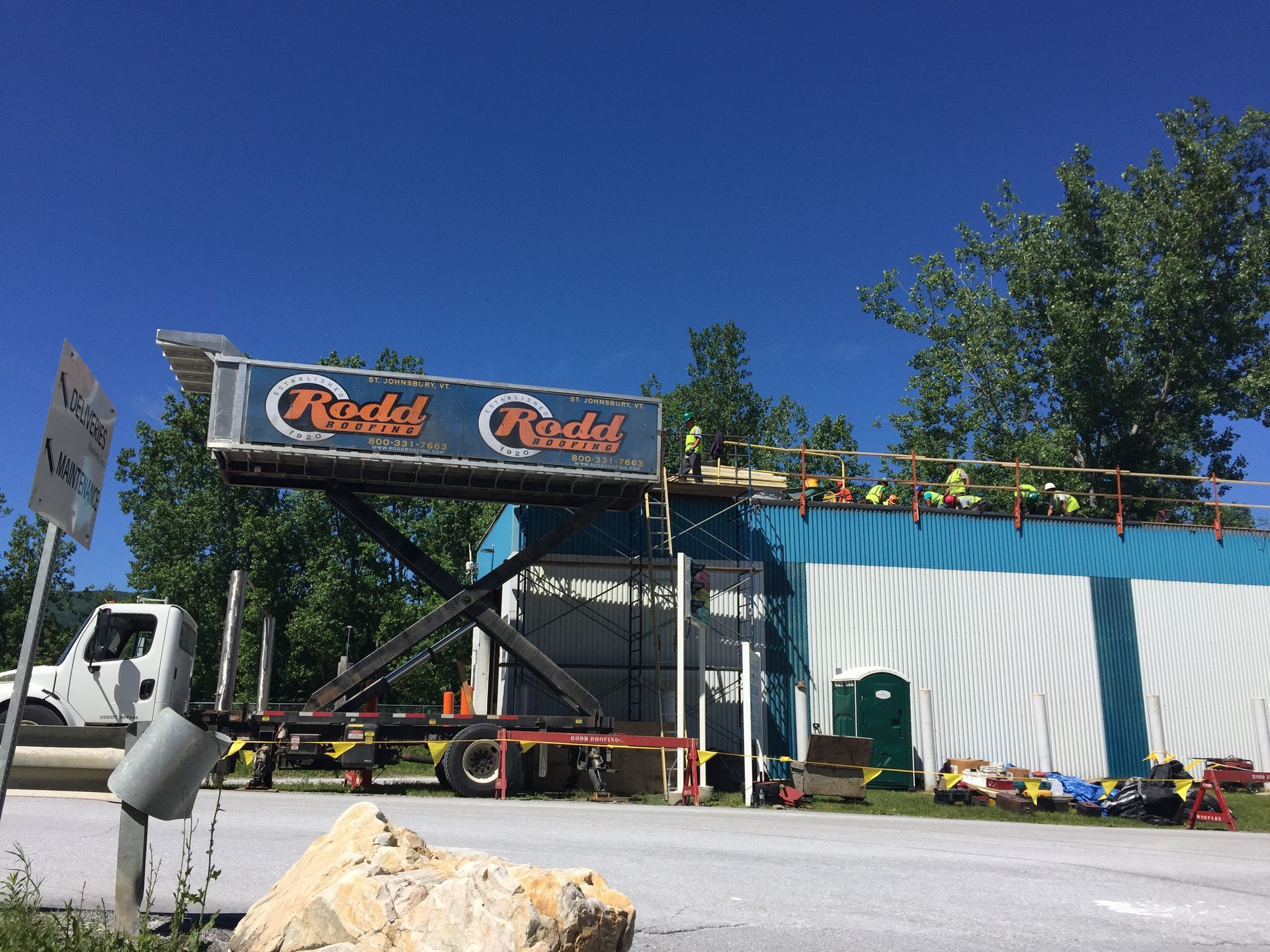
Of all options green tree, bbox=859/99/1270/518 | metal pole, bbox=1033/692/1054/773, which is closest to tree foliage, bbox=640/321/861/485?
green tree, bbox=859/99/1270/518

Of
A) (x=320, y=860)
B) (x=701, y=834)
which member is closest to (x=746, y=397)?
(x=701, y=834)

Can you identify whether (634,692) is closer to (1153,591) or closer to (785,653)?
(785,653)

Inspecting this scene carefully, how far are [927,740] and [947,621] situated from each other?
397cm

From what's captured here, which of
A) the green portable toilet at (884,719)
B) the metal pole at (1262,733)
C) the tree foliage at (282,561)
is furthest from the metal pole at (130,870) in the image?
the tree foliage at (282,561)

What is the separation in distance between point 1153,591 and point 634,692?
13.4 metres

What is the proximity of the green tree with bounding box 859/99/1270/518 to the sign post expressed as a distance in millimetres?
35333

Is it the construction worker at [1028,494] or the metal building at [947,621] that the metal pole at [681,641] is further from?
the construction worker at [1028,494]

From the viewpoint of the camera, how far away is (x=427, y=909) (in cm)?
398

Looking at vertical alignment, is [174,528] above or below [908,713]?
above

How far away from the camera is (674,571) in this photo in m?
21.8

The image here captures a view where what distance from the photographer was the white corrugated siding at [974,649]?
22.6 metres

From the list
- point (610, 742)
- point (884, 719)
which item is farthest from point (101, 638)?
point (884, 719)

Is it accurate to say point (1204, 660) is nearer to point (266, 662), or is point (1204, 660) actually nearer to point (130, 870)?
point (266, 662)

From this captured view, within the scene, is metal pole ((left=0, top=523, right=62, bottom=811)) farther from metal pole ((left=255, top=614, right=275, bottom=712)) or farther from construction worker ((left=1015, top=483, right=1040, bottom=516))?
construction worker ((left=1015, top=483, right=1040, bottom=516))
